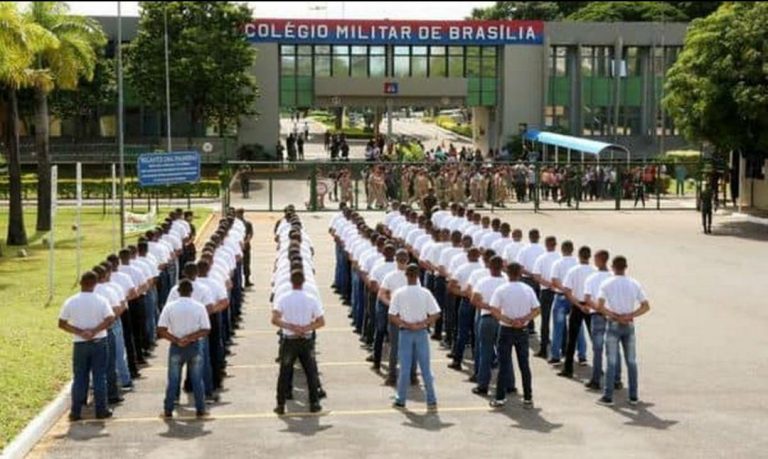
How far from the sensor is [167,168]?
28.7m

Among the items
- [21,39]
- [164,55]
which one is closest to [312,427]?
[21,39]

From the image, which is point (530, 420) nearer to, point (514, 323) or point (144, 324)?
point (514, 323)

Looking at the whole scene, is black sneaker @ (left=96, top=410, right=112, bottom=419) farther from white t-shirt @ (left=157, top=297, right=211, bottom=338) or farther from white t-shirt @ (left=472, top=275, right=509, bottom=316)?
white t-shirt @ (left=472, top=275, right=509, bottom=316)

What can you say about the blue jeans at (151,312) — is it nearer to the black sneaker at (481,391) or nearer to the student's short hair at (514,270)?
the black sneaker at (481,391)

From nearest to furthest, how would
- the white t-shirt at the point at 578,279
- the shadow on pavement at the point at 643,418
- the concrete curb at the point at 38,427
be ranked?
the concrete curb at the point at 38,427
the shadow on pavement at the point at 643,418
the white t-shirt at the point at 578,279

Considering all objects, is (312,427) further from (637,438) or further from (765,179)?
(765,179)

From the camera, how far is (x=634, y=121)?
202ft

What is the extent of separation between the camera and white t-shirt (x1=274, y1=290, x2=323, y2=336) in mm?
12086

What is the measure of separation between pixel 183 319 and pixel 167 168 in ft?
57.0

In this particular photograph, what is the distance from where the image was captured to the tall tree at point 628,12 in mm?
92812

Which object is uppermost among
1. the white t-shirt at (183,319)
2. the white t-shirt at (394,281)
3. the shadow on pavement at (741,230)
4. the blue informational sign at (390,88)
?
the blue informational sign at (390,88)

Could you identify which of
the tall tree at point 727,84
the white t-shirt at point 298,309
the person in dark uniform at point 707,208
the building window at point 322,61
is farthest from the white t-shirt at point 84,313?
the building window at point 322,61

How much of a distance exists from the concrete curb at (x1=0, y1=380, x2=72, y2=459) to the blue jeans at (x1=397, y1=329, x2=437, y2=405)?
151 inches

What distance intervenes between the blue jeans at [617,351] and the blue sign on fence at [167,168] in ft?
57.6
